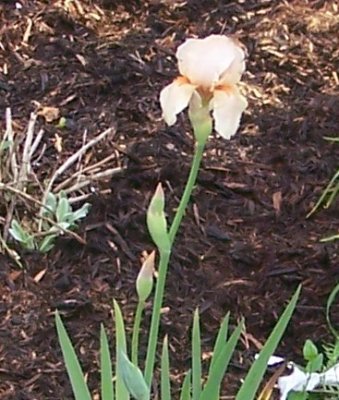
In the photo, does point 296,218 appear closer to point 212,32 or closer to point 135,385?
point 212,32

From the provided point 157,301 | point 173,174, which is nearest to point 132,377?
point 157,301

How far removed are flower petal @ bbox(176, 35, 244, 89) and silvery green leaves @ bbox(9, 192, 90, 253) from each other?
107 cm

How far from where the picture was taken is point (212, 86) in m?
1.21

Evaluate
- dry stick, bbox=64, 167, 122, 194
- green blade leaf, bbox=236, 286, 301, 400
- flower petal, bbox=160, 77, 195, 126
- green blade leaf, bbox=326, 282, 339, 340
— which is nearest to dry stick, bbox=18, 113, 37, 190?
dry stick, bbox=64, 167, 122, 194

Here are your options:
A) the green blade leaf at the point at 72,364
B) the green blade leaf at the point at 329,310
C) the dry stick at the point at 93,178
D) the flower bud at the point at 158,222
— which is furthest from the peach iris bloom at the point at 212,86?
the dry stick at the point at 93,178

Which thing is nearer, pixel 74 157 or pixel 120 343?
pixel 120 343

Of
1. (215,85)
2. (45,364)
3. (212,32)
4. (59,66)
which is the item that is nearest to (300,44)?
(212,32)

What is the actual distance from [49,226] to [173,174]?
372 mm

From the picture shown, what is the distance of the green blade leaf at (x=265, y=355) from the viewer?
1.39m

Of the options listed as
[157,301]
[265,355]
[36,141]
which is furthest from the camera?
[36,141]

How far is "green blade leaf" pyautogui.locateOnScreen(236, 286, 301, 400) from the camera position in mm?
1395

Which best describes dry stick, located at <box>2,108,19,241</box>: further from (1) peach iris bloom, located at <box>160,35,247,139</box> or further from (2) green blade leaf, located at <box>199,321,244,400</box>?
(1) peach iris bloom, located at <box>160,35,247,139</box>

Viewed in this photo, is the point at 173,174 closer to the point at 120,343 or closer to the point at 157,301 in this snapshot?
the point at 120,343

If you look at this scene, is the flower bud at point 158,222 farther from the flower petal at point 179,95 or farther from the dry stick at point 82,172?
the dry stick at point 82,172
